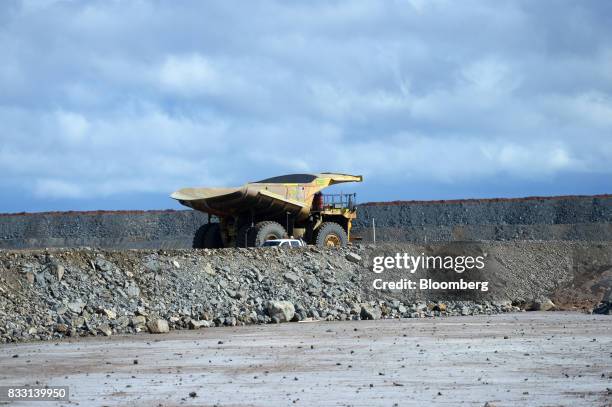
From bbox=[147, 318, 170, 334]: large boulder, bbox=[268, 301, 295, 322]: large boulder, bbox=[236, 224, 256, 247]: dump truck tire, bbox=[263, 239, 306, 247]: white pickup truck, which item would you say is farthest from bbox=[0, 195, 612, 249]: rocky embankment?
bbox=[147, 318, 170, 334]: large boulder

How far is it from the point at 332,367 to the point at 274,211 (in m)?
19.2

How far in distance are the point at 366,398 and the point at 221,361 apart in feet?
15.7

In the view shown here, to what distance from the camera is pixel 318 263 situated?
31438 mm

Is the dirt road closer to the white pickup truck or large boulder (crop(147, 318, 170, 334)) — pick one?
large boulder (crop(147, 318, 170, 334))

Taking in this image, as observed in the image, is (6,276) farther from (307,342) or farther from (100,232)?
(100,232)

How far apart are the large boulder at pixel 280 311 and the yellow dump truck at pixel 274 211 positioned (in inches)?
269

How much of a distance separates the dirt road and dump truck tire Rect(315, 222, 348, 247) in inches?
460

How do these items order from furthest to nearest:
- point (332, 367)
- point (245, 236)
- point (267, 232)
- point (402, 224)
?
point (402, 224) → point (245, 236) → point (267, 232) → point (332, 367)

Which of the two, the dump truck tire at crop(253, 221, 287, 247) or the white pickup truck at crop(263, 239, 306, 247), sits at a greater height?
the dump truck tire at crop(253, 221, 287, 247)

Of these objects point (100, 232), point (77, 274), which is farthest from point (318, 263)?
point (100, 232)

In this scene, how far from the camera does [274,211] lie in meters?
34.3

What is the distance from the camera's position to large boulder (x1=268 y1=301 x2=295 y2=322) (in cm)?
2620

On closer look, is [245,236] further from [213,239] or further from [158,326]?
[158,326]

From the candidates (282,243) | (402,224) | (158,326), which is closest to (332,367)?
(158,326)
